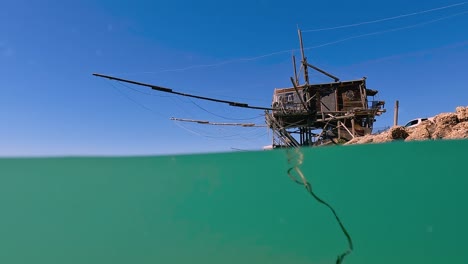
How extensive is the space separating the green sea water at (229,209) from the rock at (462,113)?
4361 mm

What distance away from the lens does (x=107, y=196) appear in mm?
25375

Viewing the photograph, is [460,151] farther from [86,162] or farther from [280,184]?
[86,162]

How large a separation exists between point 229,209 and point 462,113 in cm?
1979

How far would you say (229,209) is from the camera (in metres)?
27.3

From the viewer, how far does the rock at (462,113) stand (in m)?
12.7

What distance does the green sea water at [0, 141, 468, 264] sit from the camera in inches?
744

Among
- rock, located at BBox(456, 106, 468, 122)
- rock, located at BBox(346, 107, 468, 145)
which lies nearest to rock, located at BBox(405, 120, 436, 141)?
rock, located at BBox(346, 107, 468, 145)

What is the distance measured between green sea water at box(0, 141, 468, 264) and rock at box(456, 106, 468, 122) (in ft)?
14.3

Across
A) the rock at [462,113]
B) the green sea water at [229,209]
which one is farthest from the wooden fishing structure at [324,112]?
the rock at [462,113]

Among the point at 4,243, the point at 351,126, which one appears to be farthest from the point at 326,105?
the point at 4,243

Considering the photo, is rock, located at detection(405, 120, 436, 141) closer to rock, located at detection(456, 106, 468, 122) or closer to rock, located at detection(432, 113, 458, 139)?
rock, located at detection(432, 113, 458, 139)

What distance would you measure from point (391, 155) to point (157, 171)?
1507cm

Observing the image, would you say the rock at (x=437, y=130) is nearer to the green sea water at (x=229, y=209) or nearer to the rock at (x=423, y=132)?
the rock at (x=423, y=132)

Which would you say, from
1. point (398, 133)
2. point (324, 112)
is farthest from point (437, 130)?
point (324, 112)
